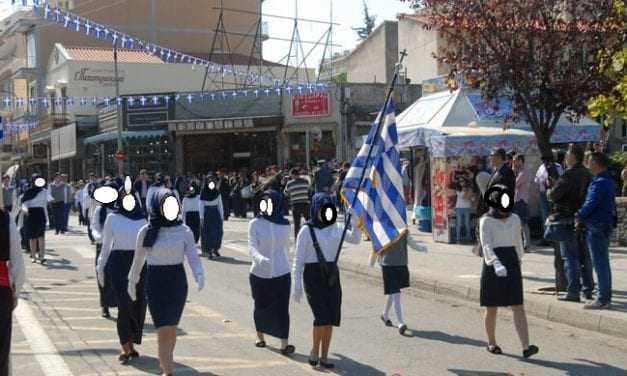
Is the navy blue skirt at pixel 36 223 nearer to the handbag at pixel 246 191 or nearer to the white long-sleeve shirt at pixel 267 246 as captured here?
the white long-sleeve shirt at pixel 267 246

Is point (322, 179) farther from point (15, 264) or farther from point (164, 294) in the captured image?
point (15, 264)

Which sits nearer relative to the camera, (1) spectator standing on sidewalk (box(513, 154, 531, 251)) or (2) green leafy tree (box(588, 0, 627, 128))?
(2) green leafy tree (box(588, 0, 627, 128))

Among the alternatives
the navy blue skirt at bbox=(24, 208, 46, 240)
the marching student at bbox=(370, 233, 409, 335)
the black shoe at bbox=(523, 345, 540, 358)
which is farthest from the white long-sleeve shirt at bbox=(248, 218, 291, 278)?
the navy blue skirt at bbox=(24, 208, 46, 240)

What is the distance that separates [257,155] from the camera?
127 ft

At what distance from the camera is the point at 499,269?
7.84 meters

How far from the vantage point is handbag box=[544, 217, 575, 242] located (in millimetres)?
10398

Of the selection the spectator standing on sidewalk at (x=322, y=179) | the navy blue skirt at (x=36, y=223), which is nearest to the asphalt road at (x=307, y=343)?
the navy blue skirt at (x=36, y=223)

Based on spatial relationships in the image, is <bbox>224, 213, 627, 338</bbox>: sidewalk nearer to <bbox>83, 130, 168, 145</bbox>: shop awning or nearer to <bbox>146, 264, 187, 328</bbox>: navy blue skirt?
<bbox>146, 264, 187, 328</bbox>: navy blue skirt


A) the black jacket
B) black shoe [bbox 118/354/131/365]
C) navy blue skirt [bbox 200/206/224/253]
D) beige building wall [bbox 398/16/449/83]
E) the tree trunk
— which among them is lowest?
black shoe [bbox 118/354/131/365]

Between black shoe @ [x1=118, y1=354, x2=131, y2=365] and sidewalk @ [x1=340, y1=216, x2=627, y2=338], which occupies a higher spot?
sidewalk @ [x1=340, y1=216, x2=627, y2=338]

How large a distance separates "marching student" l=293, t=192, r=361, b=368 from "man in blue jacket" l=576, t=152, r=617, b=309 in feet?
12.1

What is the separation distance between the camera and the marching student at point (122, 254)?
27.5ft

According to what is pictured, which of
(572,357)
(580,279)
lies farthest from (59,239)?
(572,357)

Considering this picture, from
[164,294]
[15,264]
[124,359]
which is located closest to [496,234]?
[164,294]
